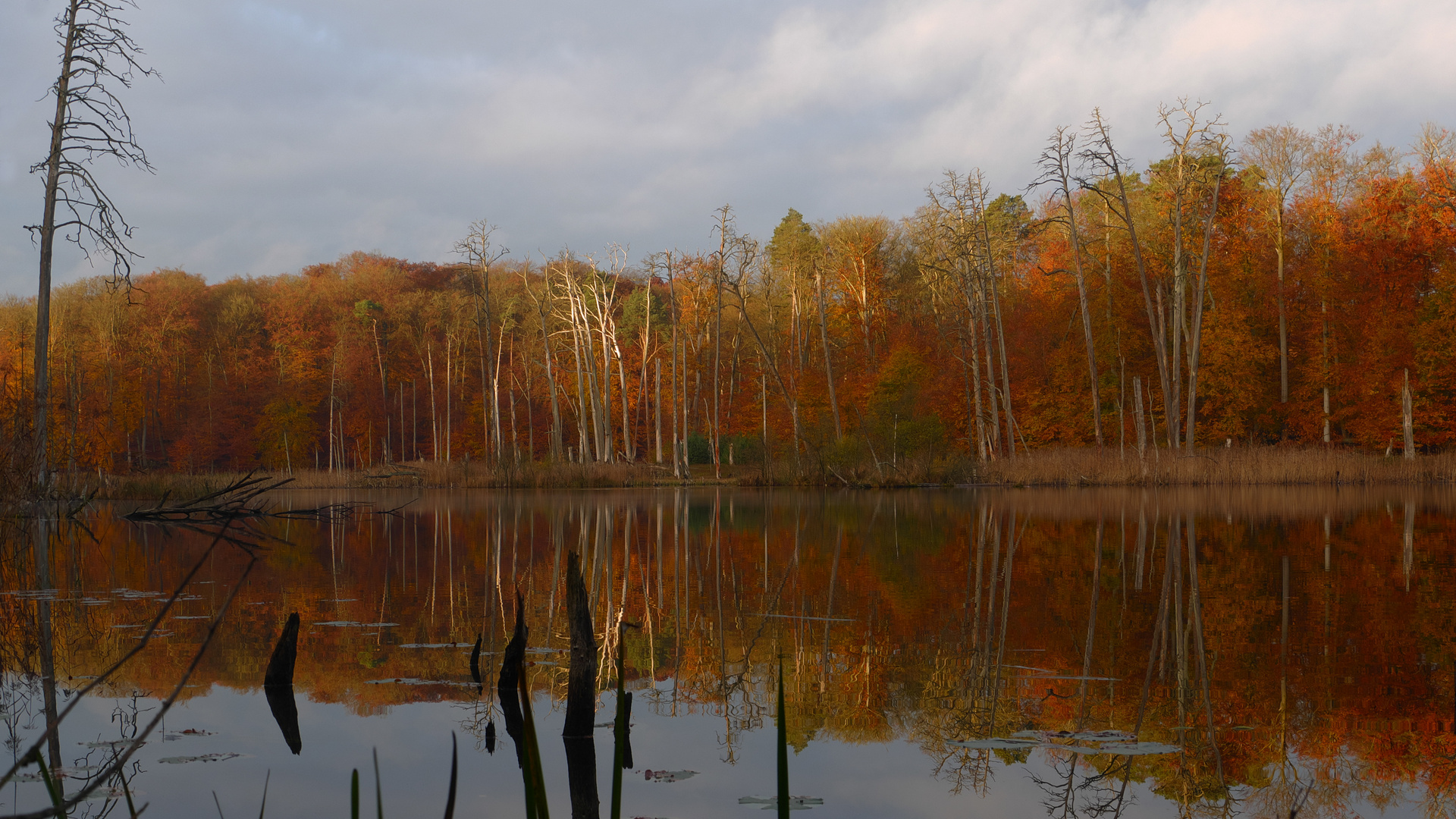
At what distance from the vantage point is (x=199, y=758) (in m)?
4.64

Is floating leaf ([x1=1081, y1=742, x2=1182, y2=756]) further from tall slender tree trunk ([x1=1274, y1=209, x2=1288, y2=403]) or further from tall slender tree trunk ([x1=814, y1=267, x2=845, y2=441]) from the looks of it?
tall slender tree trunk ([x1=1274, y1=209, x2=1288, y2=403])

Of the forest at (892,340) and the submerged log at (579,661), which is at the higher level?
the forest at (892,340)

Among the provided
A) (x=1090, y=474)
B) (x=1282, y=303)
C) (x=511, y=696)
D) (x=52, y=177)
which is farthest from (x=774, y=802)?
(x=1282, y=303)

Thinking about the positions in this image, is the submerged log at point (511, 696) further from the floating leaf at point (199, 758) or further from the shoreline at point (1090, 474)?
the shoreline at point (1090, 474)

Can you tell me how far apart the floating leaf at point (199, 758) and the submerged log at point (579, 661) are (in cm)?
147

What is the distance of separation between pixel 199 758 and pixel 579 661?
174 centimetres

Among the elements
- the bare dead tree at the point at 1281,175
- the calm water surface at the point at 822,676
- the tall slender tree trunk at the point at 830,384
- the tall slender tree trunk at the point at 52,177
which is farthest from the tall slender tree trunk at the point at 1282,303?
the tall slender tree trunk at the point at 52,177

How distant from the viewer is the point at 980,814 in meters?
3.84

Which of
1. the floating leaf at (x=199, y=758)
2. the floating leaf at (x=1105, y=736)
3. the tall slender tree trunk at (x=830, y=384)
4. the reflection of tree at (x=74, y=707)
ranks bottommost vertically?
the floating leaf at (x=199, y=758)

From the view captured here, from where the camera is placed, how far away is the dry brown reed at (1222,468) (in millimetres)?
29672

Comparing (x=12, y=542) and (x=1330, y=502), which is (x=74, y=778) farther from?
(x=1330, y=502)

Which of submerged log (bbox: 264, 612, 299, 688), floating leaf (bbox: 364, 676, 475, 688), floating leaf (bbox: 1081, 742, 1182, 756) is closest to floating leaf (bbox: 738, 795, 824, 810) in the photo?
floating leaf (bbox: 1081, 742, 1182, 756)

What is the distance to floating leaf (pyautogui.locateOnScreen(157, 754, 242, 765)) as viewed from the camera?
15.2ft

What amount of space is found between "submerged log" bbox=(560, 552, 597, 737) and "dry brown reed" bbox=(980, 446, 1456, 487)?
27.7 m
